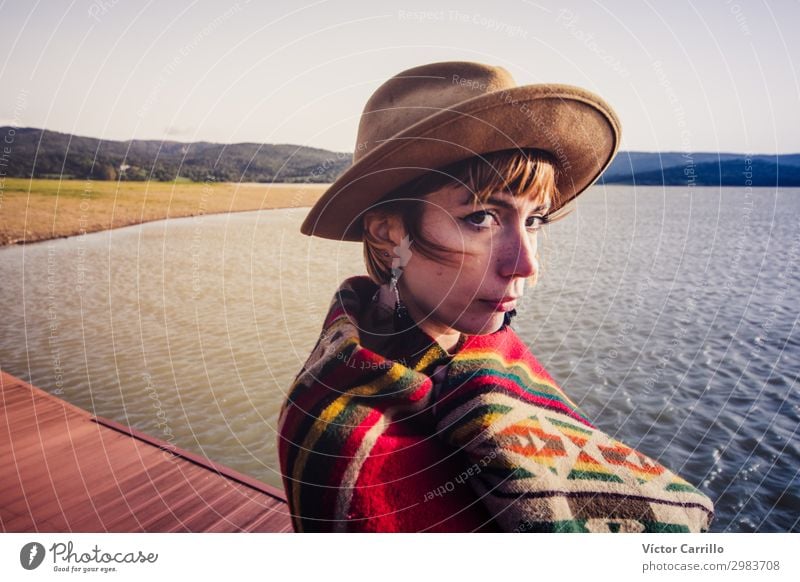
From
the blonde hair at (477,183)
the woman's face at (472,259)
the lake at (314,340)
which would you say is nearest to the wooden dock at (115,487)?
the lake at (314,340)

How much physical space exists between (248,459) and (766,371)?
287 inches

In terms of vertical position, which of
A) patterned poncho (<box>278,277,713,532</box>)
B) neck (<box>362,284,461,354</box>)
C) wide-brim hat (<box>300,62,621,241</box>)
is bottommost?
patterned poncho (<box>278,277,713,532</box>)

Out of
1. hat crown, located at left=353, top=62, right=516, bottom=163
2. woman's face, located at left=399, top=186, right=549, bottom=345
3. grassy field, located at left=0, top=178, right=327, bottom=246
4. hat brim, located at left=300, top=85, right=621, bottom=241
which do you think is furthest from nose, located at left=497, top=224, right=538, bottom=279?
grassy field, located at left=0, top=178, right=327, bottom=246

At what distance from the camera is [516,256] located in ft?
3.93

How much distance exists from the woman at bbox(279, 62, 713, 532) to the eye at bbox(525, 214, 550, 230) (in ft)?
0.07

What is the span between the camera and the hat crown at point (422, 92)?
1.18 m

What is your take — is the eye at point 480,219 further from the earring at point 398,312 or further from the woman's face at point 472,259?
the earring at point 398,312

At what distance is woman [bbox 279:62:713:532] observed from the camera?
108 centimetres

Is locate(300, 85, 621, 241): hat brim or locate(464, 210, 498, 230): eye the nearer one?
locate(300, 85, 621, 241): hat brim

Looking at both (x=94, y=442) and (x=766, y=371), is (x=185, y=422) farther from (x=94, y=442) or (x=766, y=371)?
(x=766, y=371)

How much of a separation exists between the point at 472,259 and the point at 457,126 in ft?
1.08

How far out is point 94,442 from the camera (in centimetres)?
379

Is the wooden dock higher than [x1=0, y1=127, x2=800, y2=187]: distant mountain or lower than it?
lower

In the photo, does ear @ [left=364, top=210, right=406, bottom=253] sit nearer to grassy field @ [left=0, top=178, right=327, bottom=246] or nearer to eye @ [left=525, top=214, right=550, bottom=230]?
eye @ [left=525, top=214, right=550, bottom=230]
